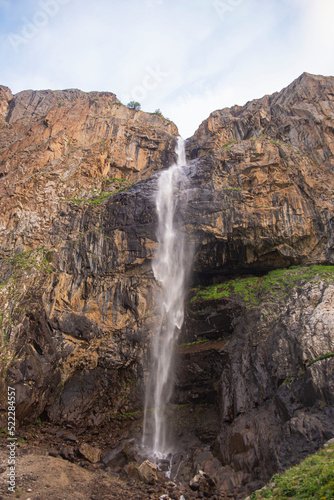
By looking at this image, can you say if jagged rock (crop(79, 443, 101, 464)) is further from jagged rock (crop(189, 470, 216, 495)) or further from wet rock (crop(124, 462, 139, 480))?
jagged rock (crop(189, 470, 216, 495))

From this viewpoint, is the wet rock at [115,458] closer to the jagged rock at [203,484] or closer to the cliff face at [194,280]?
the cliff face at [194,280]

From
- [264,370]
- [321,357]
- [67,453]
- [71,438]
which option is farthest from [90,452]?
[321,357]

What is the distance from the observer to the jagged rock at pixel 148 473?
42.8 feet

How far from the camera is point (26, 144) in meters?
31.2

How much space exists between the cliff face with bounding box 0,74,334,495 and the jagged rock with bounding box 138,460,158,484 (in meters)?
2.25

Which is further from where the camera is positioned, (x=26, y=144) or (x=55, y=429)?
(x=26, y=144)

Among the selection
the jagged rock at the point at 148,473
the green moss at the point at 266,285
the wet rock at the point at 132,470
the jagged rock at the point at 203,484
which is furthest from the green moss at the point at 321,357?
the wet rock at the point at 132,470

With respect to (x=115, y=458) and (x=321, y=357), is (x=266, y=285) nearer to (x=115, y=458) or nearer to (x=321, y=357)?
(x=321, y=357)

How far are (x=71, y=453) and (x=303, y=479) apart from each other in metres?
11.7

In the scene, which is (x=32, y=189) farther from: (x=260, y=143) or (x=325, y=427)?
(x=325, y=427)

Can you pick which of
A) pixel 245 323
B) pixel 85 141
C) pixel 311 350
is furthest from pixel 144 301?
pixel 85 141

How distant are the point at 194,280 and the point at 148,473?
13.7 m

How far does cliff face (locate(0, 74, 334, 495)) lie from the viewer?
14195mm

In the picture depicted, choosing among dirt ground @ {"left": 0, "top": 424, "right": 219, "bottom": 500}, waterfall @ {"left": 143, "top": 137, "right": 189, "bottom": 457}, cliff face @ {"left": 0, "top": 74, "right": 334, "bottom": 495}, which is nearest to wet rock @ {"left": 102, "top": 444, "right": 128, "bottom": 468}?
dirt ground @ {"left": 0, "top": 424, "right": 219, "bottom": 500}
